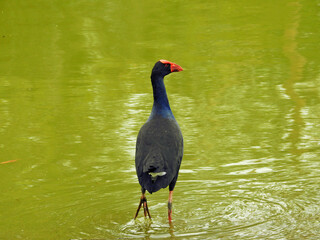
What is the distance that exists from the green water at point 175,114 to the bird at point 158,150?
0.46 meters

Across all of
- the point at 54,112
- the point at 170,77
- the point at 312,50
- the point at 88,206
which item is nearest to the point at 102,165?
the point at 88,206

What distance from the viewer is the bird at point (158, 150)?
6691 millimetres

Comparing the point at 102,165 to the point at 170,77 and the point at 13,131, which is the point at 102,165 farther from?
the point at 170,77

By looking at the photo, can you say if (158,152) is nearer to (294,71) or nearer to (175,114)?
(175,114)

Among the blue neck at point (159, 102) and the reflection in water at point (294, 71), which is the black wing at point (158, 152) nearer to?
the blue neck at point (159, 102)

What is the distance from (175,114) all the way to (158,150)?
3.99 metres

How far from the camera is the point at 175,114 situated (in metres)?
10.8

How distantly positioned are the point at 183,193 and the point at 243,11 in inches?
489

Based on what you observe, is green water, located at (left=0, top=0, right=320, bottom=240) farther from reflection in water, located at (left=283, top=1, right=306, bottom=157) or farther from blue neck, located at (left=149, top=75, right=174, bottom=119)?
blue neck, located at (left=149, top=75, right=174, bottom=119)

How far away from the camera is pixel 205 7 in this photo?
65.6 ft

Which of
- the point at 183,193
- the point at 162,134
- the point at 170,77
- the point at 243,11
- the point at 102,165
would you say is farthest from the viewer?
the point at 243,11

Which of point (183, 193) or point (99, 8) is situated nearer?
point (183, 193)

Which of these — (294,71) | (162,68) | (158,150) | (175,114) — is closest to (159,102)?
(162,68)

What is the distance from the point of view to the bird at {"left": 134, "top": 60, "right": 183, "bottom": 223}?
22.0 feet
